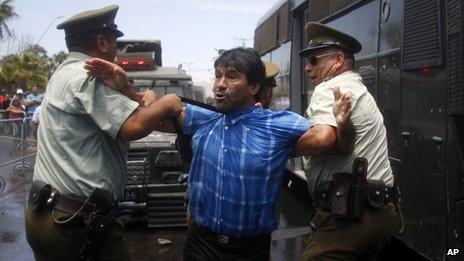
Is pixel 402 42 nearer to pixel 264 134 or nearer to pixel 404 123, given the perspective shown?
pixel 404 123

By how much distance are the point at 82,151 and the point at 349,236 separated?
148 centimetres

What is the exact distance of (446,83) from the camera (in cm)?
433

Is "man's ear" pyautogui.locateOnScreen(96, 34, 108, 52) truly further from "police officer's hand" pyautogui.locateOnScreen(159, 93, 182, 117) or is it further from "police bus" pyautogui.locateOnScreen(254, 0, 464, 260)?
"police bus" pyautogui.locateOnScreen(254, 0, 464, 260)

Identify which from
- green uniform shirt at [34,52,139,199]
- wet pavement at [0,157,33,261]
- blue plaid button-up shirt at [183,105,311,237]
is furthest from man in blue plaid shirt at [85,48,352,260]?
wet pavement at [0,157,33,261]

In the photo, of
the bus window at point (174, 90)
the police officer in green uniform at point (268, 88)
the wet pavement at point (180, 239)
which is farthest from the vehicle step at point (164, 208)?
the police officer in green uniform at point (268, 88)

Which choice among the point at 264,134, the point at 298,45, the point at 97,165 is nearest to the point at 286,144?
the point at 264,134

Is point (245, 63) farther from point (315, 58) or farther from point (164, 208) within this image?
point (164, 208)

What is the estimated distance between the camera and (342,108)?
9.66 ft

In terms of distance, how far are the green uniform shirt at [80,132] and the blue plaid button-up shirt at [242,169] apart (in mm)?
449

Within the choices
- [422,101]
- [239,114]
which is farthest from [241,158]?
[422,101]

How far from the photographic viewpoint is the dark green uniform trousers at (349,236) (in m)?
3.16

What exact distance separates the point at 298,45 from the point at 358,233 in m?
7.43

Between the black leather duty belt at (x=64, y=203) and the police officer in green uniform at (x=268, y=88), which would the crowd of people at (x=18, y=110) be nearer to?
the police officer in green uniform at (x=268, y=88)

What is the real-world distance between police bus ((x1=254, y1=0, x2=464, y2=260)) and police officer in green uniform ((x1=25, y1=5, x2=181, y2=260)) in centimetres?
225
